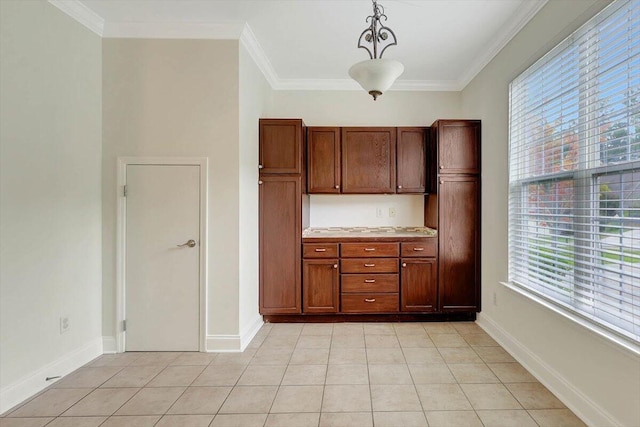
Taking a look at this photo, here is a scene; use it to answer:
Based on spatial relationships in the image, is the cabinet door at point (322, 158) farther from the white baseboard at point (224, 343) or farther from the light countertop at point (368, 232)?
the white baseboard at point (224, 343)

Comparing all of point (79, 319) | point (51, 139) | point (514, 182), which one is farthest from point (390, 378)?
point (51, 139)

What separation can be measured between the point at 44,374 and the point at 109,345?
0.54 metres

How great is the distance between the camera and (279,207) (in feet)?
11.1

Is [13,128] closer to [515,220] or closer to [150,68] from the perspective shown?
[150,68]

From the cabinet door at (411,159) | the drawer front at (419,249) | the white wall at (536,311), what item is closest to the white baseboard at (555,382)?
the white wall at (536,311)

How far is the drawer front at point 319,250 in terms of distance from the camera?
3.42 m

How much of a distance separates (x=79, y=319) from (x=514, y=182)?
Answer: 379 cm

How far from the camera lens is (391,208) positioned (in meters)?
4.01

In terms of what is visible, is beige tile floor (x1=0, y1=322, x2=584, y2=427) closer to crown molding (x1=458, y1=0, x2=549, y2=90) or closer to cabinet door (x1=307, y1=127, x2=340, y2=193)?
cabinet door (x1=307, y1=127, x2=340, y2=193)

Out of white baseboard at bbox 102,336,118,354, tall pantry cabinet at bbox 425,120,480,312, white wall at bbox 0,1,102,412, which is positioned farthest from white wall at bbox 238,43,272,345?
tall pantry cabinet at bbox 425,120,480,312

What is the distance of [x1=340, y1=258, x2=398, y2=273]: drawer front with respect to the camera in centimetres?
345

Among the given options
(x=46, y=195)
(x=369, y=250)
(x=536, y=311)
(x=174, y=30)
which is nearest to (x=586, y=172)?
(x=536, y=311)

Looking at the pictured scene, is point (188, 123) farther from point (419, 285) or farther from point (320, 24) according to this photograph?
point (419, 285)

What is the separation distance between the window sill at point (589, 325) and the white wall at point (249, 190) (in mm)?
2350
